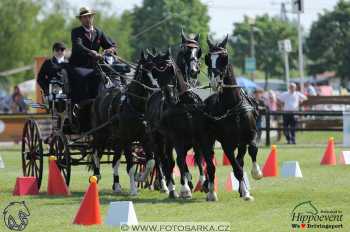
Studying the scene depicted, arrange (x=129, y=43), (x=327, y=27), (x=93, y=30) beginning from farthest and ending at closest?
(x=129, y=43), (x=327, y=27), (x=93, y=30)

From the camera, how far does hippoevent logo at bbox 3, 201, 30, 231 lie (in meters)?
12.8

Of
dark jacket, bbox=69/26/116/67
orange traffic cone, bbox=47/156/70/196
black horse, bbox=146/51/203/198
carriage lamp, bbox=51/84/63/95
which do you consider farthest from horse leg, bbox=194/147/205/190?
carriage lamp, bbox=51/84/63/95

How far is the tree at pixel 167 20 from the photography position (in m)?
74.7

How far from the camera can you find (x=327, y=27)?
70.9 metres

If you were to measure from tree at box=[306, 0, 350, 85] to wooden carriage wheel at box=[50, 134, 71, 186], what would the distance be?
168 feet

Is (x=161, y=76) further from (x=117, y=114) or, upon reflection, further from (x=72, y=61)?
(x=72, y=61)

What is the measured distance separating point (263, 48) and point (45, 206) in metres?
76.1

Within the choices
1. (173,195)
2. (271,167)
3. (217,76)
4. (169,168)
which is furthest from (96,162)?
(271,167)

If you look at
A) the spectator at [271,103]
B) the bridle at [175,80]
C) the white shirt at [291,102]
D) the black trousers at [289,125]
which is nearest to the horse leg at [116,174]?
the bridle at [175,80]

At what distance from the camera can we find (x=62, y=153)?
18.1 meters

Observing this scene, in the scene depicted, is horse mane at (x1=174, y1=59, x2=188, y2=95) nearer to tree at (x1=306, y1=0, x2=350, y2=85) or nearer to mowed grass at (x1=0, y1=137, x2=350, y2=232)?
mowed grass at (x1=0, y1=137, x2=350, y2=232)

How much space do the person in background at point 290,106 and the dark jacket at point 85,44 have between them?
46.0 feet

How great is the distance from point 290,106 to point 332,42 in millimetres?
38314

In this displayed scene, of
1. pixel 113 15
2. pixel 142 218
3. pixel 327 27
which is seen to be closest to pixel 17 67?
pixel 113 15
